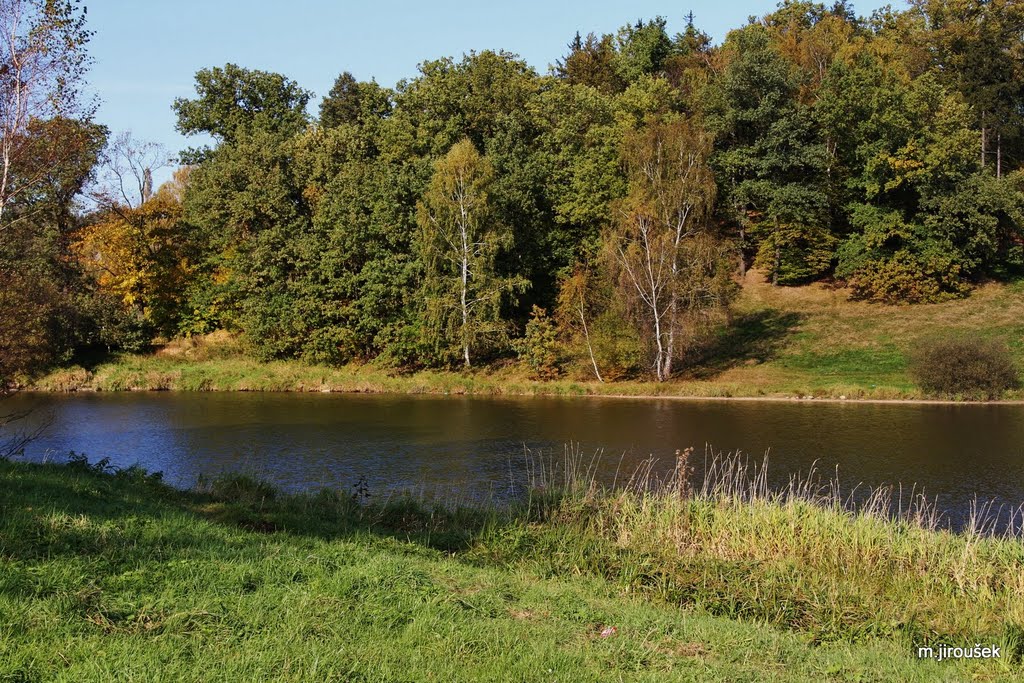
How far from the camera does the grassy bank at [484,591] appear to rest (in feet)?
20.0

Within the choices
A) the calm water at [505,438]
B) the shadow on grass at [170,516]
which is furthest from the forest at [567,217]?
the shadow on grass at [170,516]

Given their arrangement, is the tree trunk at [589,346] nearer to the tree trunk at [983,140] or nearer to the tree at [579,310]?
the tree at [579,310]

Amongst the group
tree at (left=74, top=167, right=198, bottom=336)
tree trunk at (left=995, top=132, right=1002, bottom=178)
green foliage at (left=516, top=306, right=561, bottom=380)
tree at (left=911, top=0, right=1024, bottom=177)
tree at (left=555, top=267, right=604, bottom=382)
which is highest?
tree at (left=911, top=0, right=1024, bottom=177)

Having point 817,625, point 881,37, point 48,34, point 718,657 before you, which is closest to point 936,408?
point 817,625

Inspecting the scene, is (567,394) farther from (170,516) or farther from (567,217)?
(170,516)

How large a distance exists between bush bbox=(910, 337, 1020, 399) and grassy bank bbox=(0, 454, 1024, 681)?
79.9ft

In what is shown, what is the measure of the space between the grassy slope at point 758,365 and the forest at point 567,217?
1581 millimetres

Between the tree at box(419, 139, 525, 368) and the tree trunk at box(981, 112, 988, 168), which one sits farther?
the tree trunk at box(981, 112, 988, 168)

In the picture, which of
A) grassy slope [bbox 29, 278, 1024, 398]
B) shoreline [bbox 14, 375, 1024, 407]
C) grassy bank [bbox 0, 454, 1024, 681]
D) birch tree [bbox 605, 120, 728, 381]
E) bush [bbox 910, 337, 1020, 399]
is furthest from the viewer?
birch tree [bbox 605, 120, 728, 381]

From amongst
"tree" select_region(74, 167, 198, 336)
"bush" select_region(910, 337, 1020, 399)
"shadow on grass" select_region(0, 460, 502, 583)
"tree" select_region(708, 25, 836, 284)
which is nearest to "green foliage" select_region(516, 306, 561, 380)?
"bush" select_region(910, 337, 1020, 399)

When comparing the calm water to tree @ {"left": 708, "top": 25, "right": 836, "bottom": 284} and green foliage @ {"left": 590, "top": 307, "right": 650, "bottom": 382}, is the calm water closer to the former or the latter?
green foliage @ {"left": 590, "top": 307, "right": 650, "bottom": 382}

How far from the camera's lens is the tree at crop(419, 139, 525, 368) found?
141 ft

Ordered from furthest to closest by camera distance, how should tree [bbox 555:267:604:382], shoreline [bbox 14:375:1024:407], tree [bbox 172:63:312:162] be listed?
tree [bbox 172:63:312:162]
tree [bbox 555:267:604:382]
shoreline [bbox 14:375:1024:407]

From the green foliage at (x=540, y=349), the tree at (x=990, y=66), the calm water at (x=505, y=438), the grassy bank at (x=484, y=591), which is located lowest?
the calm water at (x=505, y=438)
